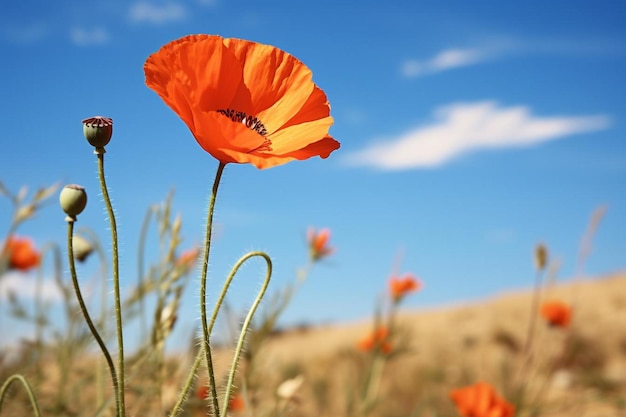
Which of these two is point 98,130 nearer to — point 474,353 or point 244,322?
point 244,322

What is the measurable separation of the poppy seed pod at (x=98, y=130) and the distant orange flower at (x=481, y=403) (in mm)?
2069

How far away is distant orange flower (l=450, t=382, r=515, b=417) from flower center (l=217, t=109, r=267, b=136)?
191cm

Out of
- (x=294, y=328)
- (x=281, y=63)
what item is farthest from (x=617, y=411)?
(x=294, y=328)

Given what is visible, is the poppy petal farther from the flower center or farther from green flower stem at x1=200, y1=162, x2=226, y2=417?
green flower stem at x1=200, y1=162, x2=226, y2=417

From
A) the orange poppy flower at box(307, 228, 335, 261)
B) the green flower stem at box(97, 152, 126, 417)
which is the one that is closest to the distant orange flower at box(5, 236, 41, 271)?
the orange poppy flower at box(307, 228, 335, 261)

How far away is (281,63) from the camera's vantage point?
91 cm

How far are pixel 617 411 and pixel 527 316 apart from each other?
2829 millimetres

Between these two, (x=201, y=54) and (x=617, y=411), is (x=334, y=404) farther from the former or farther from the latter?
(x=201, y=54)

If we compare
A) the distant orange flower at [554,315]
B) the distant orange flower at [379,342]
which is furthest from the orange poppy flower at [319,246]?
the distant orange flower at [554,315]

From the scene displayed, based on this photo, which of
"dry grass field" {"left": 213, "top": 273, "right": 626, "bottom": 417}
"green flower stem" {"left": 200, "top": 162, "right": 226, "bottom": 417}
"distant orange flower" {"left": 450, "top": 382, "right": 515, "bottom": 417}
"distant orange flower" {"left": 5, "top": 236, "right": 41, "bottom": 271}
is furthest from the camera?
"dry grass field" {"left": 213, "top": 273, "right": 626, "bottom": 417}

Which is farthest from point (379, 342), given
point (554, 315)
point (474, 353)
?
point (474, 353)

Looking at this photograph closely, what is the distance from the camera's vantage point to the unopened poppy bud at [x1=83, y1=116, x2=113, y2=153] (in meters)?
0.76

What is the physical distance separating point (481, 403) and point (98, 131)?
2.13 m

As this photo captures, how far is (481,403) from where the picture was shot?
8.39 feet
